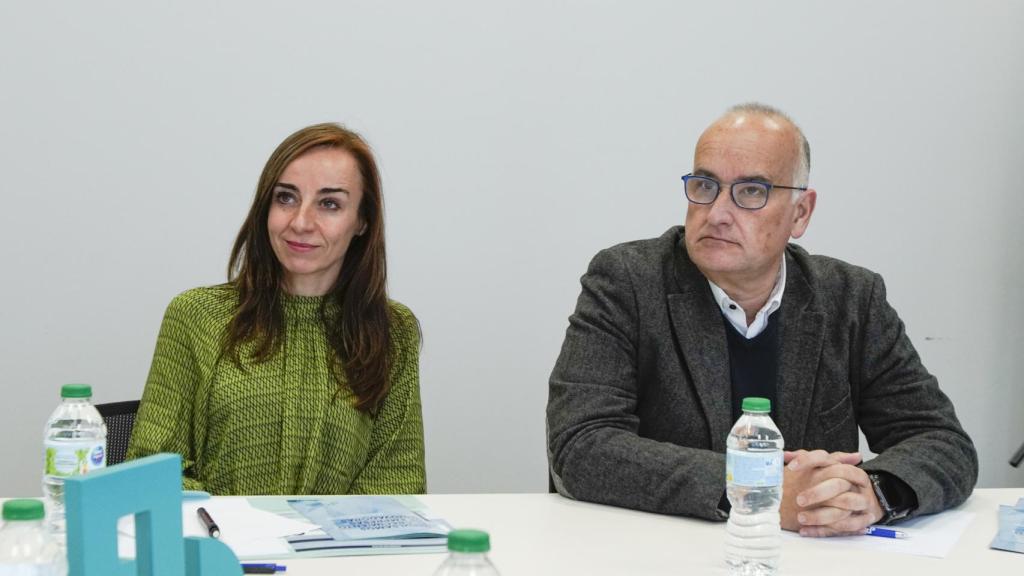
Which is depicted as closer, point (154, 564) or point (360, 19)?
point (154, 564)

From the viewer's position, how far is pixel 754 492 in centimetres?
190

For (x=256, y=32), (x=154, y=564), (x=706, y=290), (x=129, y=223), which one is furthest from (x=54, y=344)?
(x=154, y=564)

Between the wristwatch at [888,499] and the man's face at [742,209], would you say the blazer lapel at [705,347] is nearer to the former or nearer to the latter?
the man's face at [742,209]

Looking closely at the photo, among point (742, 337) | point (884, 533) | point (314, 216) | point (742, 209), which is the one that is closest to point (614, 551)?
point (884, 533)

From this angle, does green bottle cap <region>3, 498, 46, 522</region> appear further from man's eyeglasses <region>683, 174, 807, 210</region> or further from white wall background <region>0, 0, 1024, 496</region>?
white wall background <region>0, 0, 1024, 496</region>

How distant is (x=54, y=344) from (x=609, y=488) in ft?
6.96

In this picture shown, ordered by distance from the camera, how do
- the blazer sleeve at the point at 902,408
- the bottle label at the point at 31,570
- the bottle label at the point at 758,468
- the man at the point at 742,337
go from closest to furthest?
the bottle label at the point at 31,570, the bottle label at the point at 758,468, the blazer sleeve at the point at 902,408, the man at the point at 742,337

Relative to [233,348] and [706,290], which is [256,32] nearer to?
[233,348]

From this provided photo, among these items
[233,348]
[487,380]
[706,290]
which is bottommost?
[487,380]

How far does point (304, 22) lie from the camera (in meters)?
3.59

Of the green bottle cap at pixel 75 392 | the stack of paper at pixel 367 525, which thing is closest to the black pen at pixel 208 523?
the stack of paper at pixel 367 525

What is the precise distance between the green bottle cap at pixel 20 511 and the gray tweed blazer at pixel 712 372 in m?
1.21

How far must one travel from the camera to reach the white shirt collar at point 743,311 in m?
2.49

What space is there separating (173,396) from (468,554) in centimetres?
149
